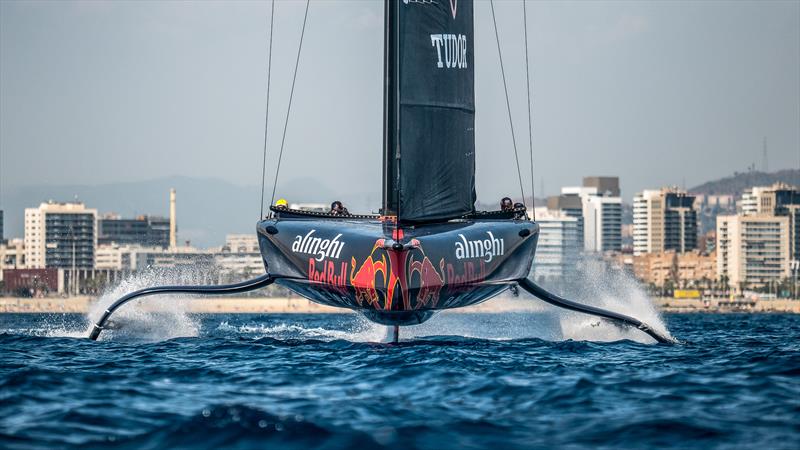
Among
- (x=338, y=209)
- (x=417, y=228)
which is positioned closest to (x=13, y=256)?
(x=338, y=209)

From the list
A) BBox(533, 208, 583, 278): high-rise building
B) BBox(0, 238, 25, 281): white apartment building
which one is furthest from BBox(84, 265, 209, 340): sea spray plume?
BBox(533, 208, 583, 278): high-rise building

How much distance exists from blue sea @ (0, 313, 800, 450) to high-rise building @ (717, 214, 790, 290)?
147 metres

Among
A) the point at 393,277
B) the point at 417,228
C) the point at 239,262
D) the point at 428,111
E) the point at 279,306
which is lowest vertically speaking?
the point at 279,306

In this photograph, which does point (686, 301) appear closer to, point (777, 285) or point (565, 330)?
point (777, 285)

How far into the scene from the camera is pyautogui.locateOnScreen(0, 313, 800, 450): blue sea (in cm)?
1051

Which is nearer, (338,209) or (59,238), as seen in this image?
(338,209)

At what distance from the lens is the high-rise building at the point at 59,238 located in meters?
170

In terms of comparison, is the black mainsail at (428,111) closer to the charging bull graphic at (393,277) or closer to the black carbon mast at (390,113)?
the black carbon mast at (390,113)

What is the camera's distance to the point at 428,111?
1919cm

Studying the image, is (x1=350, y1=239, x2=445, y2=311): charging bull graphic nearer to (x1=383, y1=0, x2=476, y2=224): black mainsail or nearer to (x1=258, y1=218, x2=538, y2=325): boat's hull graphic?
(x1=258, y1=218, x2=538, y2=325): boat's hull graphic

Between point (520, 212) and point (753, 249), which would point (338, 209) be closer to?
point (520, 212)

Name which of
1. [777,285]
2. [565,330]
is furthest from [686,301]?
[565,330]

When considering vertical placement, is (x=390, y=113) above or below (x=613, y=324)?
above

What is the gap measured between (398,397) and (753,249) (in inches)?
6236
